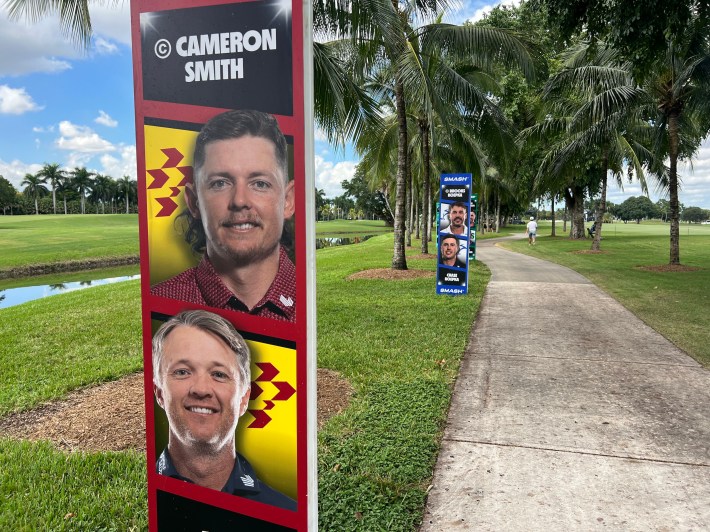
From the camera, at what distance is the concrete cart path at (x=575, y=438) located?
299cm

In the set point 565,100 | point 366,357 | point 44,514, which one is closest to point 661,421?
point 366,357

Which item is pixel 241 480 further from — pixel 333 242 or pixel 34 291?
pixel 333 242

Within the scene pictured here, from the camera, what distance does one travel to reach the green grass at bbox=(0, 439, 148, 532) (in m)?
2.91

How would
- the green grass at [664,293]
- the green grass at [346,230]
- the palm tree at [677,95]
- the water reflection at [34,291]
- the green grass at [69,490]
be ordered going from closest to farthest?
the green grass at [69,490]
the green grass at [664,293]
the palm tree at [677,95]
the water reflection at [34,291]
the green grass at [346,230]

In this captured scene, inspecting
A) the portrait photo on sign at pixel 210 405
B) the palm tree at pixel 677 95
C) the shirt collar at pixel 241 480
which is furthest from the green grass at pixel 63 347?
the palm tree at pixel 677 95

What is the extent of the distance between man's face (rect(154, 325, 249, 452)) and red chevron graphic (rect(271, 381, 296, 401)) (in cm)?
12

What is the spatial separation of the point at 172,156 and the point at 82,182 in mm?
112428

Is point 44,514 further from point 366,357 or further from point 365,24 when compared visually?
point 365,24

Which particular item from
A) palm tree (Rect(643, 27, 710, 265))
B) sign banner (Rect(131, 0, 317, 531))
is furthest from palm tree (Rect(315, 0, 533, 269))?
sign banner (Rect(131, 0, 317, 531))

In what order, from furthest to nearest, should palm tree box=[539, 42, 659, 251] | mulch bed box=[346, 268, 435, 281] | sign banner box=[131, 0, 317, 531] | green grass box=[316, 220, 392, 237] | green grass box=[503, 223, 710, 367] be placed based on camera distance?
green grass box=[316, 220, 392, 237] < palm tree box=[539, 42, 659, 251] < mulch bed box=[346, 268, 435, 281] < green grass box=[503, 223, 710, 367] < sign banner box=[131, 0, 317, 531]

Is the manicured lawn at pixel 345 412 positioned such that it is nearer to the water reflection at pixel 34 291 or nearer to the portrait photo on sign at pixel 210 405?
the portrait photo on sign at pixel 210 405

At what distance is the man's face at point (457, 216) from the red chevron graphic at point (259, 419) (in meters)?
8.92

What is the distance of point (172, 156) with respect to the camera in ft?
6.98

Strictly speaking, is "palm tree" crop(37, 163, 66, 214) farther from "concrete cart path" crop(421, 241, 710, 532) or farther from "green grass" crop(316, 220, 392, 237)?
"concrete cart path" crop(421, 241, 710, 532)
